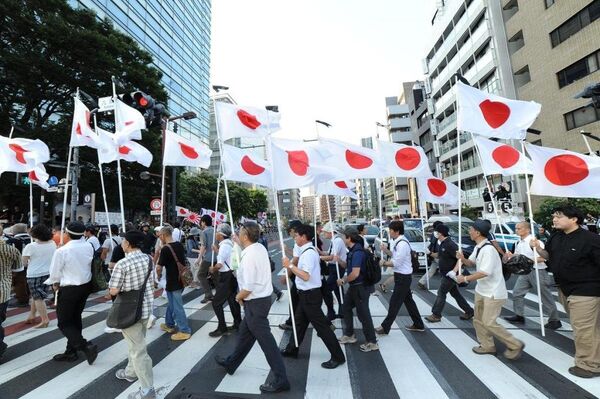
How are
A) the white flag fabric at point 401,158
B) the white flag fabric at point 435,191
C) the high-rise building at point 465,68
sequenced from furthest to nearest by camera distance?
the high-rise building at point 465,68
the white flag fabric at point 435,191
the white flag fabric at point 401,158

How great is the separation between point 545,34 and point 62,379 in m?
33.3

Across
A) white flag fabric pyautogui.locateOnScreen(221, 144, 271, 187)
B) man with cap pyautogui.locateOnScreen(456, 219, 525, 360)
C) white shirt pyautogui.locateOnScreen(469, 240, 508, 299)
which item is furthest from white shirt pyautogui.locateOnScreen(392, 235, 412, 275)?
white flag fabric pyautogui.locateOnScreen(221, 144, 271, 187)

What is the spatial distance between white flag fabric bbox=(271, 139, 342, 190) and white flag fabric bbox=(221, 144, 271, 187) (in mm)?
621

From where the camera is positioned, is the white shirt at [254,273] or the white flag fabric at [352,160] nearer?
the white shirt at [254,273]

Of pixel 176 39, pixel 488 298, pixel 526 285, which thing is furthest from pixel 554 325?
pixel 176 39

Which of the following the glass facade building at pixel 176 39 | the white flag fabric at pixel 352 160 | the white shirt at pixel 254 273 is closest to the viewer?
the white shirt at pixel 254 273

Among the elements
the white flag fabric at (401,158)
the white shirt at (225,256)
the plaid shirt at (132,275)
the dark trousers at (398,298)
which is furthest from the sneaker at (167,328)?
the white flag fabric at (401,158)

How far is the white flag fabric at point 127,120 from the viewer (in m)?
7.07

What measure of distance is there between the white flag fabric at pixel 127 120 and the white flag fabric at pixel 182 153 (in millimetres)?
613

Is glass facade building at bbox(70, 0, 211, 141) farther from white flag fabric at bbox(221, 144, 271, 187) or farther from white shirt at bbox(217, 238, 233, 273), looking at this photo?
white shirt at bbox(217, 238, 233, 273)

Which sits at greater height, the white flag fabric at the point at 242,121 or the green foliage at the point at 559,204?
the white flag fabric at the point at 242,121

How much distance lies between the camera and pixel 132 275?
12.3 feet

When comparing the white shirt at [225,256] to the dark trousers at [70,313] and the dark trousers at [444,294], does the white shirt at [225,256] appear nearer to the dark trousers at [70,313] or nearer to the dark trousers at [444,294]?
the dark trousers at [70,313]

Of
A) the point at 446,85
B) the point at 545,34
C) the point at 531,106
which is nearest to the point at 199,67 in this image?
the point at 446,85
